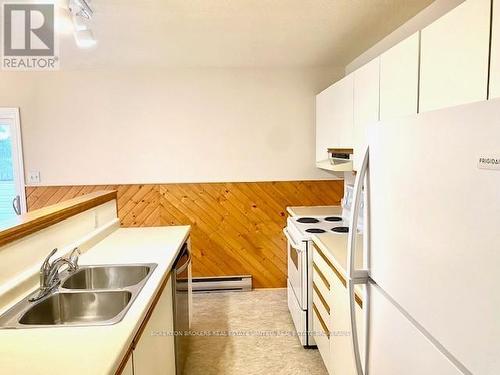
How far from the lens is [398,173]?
3.70 feet

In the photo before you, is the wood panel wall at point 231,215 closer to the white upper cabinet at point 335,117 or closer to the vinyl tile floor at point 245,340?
the vinyl tile floor at point 245,340

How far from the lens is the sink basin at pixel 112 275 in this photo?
6.67 ft

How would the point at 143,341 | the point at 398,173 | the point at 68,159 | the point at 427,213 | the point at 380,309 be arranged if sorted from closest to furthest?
the point at 427,213
the point at 398,173
the point at 380,309
the point at 143,341
the point at 68,159

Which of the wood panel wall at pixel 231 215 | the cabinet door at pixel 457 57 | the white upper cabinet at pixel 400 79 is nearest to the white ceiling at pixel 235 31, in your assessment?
the white upper cabinet at pixel 400 79

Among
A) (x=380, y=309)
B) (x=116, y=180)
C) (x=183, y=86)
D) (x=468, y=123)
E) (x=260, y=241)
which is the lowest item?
(x=260, y=241)

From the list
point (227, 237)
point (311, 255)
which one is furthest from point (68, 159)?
point (311, 255)

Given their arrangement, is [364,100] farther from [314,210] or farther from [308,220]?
[314,210]

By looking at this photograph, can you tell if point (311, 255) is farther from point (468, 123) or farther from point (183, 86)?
point (183, 86)

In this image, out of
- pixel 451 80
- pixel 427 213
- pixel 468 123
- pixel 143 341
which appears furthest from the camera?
pixel 143 341

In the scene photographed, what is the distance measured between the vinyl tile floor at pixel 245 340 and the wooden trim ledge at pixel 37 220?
4.55ft

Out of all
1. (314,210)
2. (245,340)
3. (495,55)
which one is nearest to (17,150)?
(245,340)

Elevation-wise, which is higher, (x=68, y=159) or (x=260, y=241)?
(x=68, y=159)

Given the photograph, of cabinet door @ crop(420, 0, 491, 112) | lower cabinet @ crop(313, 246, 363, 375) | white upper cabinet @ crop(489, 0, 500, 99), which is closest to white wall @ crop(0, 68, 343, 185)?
lower cabinet @ crop(313, 246, 363, 375)

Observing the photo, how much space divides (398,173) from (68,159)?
12.3ft
